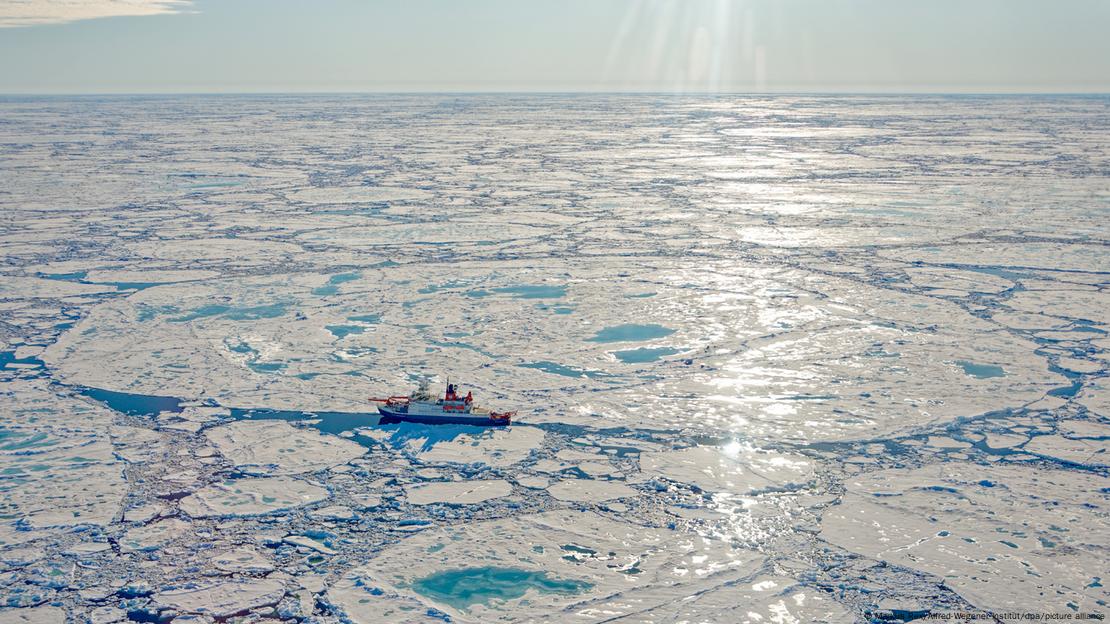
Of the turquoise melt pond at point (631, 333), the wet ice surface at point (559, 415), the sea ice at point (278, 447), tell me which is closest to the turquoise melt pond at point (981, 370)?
the wet ice surface at point (559, 415)

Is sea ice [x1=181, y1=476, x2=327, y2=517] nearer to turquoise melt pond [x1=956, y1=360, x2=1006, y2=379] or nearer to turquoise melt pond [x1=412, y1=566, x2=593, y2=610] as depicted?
turquoise melt pond [x1=412, y1=566, x2=593, y2=610]

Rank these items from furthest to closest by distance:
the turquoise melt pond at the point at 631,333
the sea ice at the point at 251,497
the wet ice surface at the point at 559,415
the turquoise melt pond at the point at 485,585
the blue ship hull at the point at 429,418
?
the turquoise melt pond at the point at 631,333 < the blue ship hull at the point at 429,418 < the sea ice at the point at 251,497 < the wet ice surface at the point at 559,415 < the turquoise melt pond at the point at 485,585

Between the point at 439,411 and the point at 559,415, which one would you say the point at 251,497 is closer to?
the point at 439,411

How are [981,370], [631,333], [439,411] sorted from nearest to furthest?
1. [439,411]
2. [981,370]
3. [631,333]

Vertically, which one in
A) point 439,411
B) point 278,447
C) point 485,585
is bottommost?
point 485,585

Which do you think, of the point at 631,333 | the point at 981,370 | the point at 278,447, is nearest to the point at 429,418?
the point at 278,447

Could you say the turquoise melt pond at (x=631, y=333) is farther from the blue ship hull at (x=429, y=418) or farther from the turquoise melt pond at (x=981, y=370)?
the turquoise melt pond at (x=981, y=370)

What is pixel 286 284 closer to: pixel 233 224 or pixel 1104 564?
pixel 233 224
